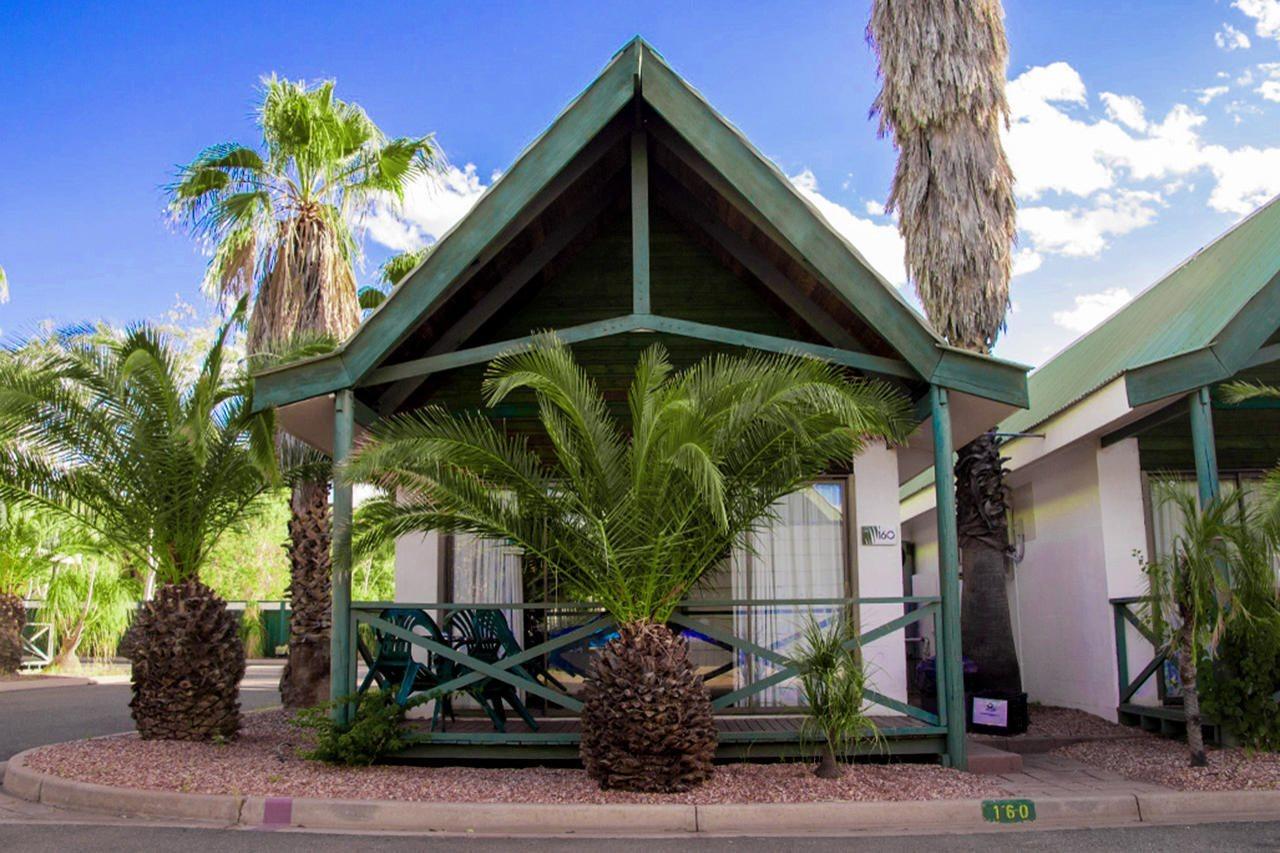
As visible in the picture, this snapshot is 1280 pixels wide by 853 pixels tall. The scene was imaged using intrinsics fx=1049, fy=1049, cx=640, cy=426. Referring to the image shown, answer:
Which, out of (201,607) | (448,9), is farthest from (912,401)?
(448,9)

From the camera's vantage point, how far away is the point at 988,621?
10.7 meters

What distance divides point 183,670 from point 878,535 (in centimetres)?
631

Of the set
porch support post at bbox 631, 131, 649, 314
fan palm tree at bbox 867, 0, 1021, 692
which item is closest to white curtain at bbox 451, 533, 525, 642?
porch support post at bbox 631, 131, 649, 314

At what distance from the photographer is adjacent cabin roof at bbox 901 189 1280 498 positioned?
8648mm

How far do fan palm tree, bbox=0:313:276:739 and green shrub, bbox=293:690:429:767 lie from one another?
161 centimetres

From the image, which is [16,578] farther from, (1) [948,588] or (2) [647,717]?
(1) [948,588]

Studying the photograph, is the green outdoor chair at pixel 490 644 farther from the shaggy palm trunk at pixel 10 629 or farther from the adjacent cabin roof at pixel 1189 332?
the shaggy palm trunk at pixel 10 629

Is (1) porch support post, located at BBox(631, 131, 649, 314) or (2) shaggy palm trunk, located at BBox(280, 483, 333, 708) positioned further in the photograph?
(2) shaggy palm trunk, located at BBox(280, 483, 333, 708)

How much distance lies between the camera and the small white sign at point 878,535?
9898 mm

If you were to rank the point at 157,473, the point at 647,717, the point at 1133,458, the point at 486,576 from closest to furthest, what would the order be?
the point at 647,717 → the point at 157,473 → the point at 486,576 → the point at 1133,458

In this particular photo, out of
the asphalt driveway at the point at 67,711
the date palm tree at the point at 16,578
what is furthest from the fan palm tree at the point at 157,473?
the date palm tree at the point at 16,578

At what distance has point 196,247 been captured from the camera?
1305 cm

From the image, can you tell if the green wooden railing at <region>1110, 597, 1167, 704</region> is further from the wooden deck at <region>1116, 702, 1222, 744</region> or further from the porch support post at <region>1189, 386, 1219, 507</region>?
the porch support post at <region>1189, 386, 1219, 507</region>

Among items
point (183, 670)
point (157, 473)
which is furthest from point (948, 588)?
point (157, 473)
